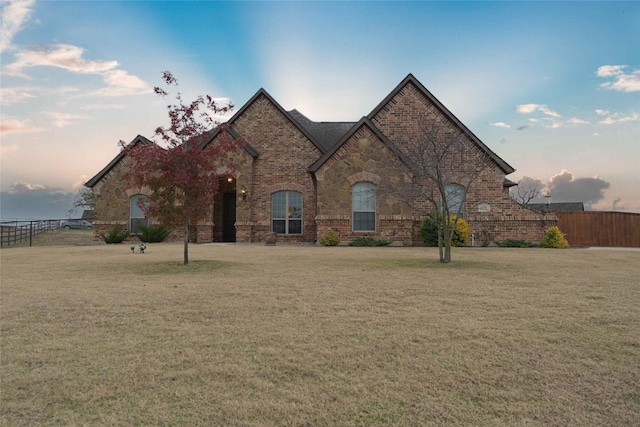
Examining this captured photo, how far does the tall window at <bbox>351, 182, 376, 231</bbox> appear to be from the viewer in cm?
2106

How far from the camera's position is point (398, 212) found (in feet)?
68.6

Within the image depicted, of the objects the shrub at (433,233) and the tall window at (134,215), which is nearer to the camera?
the shrub at (433,233)

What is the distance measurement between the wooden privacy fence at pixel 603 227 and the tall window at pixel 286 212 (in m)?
14.6

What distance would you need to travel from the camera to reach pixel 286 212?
22.9m

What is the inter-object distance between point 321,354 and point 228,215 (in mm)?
21618

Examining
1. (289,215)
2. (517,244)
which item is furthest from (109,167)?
(517,244)

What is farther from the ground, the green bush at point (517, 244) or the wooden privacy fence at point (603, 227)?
the wooden privacy fence at point (603, 227)

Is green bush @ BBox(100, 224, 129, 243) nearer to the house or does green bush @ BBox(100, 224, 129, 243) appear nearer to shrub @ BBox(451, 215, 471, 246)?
the house

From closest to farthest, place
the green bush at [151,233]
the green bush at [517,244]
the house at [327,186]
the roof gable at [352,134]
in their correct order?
the green bush at [517,244] < the roof gable at [352,134] < the house at [327,186] < the green bush at [151,233]

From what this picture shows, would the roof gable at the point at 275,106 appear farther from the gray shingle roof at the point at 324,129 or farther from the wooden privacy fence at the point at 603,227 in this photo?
the wooden privacy fence at the point at 603,227

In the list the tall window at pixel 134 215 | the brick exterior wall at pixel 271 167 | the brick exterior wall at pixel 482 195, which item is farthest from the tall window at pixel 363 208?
the tall window at pixel 134 215

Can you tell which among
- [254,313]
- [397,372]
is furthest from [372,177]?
[397,372]

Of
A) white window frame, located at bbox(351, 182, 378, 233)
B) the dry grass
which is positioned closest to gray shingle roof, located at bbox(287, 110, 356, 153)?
white window frame, located at bbox(351, 182, 378, 233)

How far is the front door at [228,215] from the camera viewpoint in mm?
25203
